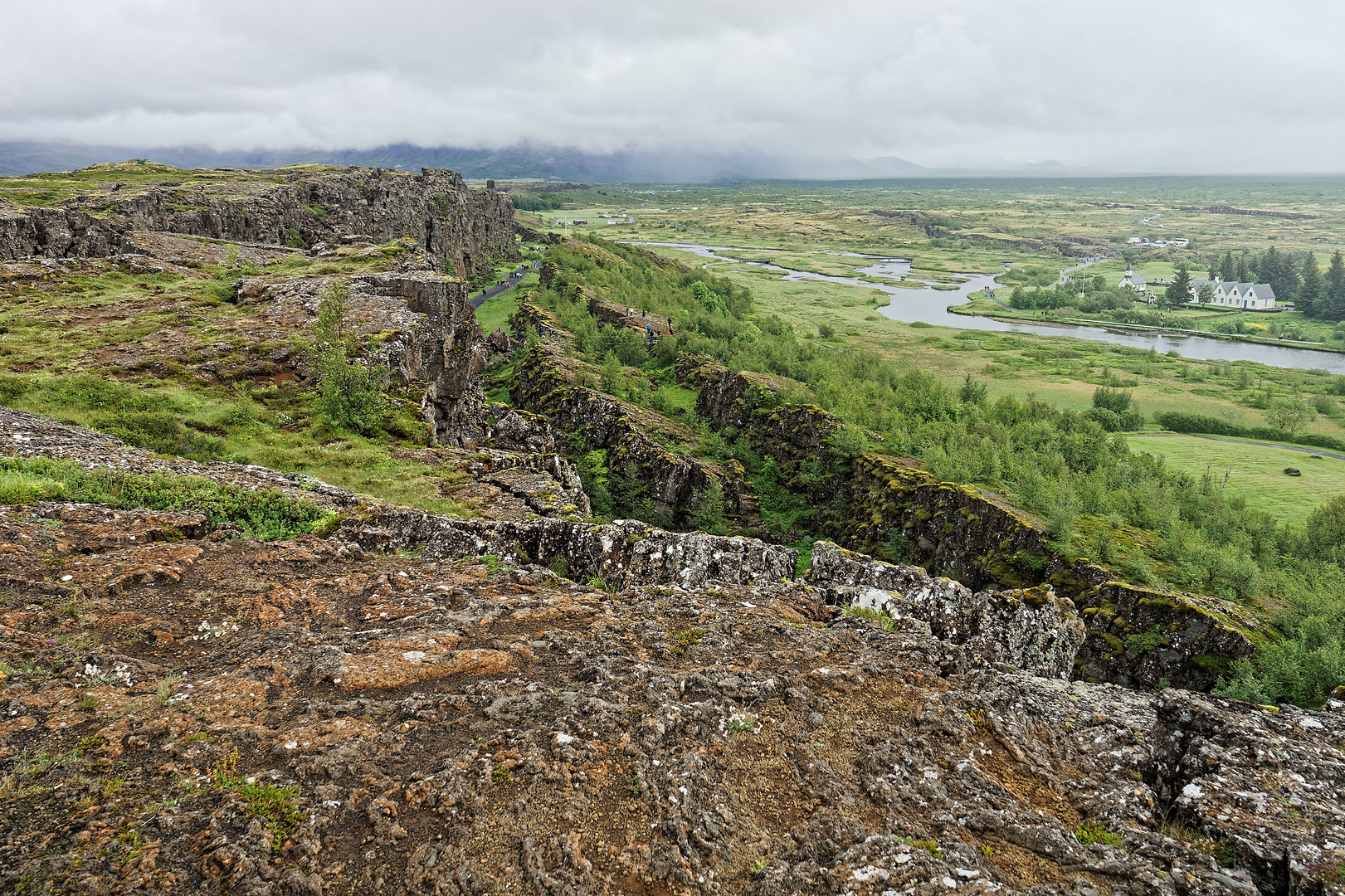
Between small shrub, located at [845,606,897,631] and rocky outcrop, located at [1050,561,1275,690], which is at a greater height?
small shrub, located at [845,606,897,631]

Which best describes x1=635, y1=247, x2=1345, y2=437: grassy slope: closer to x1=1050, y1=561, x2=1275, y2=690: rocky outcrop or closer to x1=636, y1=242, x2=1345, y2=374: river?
→ x1=636, y1=242, x2=1345, y2=374: river

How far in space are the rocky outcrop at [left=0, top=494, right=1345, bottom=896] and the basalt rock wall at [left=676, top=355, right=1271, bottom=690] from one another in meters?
12.2

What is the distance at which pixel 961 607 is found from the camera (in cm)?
1783

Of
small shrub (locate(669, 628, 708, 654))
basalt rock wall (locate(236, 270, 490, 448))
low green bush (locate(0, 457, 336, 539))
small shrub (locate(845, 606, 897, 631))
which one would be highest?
basalt rock wall (locate(236, 270, 490, 448))

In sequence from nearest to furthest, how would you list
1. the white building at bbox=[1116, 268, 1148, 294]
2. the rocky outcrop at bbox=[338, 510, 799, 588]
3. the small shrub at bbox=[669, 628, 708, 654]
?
the small shrub at bbox=[669, 628, 708, 654], the rocky outcrop at bbox=[338, 510, 799, 588], the white building at bbox=[1116, 268, 1148, 294]

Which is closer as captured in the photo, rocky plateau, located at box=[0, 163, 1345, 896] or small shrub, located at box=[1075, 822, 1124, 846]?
rocky plateau, located at box=[0, 163, 1345, 896]

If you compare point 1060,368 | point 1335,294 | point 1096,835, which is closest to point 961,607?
point 1096,835

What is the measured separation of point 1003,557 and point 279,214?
249ft

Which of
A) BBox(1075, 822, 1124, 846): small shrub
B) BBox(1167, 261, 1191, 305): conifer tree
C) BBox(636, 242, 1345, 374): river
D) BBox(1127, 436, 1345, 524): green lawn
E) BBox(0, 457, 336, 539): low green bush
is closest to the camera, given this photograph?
BBox(1075, 822, 1124, 846): small shrub

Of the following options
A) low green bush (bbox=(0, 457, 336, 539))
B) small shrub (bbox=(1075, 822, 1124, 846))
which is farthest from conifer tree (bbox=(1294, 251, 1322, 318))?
low green bush (bbox=(0, 457, 336, 539))

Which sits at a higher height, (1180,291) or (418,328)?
(1180,291)

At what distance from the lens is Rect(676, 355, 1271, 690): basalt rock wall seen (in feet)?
70.9

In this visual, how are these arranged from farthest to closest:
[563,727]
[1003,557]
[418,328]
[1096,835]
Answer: [418,328] < [1003,557] < [563,727] < [1096,835]

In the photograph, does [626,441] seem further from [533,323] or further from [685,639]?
[533,323]
